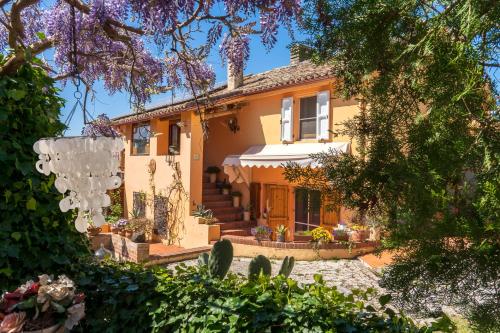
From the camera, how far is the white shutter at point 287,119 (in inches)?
759

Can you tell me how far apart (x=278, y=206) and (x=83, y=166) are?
58.3 ft

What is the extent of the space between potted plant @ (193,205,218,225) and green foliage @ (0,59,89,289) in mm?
14614

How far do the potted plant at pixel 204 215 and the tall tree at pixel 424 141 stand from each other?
650 inches

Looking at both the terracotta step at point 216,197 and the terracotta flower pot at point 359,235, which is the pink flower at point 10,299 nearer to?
the terracotta flower pot at point 359,235

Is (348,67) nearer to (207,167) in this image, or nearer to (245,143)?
(245,143)

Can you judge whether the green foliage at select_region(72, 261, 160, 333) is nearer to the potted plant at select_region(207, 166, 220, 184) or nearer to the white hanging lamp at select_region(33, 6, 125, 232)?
the white hanging lamp at select_region(33, 6, 125, 232)

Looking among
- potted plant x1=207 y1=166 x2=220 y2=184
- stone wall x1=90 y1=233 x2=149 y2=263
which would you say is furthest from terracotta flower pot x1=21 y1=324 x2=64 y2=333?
potted plant x1=207 y1=166 x2=220 y2=184

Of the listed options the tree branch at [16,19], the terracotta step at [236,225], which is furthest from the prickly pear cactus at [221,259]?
the terracotta step at [236,225]

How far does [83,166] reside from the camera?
3709mm

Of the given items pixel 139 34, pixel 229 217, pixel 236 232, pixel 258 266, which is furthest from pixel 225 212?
pixel 258 266

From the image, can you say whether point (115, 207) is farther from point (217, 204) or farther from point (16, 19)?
point (16, 19)

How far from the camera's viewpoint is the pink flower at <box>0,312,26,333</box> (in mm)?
4004

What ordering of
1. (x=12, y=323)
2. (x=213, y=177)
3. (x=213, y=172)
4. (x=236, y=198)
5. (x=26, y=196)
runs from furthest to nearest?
(x=213, y=172) → (x=213, y=177) → (x=236, y=198) → (x=26, y=196) → (x=12, y=323)

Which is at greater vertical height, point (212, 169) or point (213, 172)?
point (212, 169)
